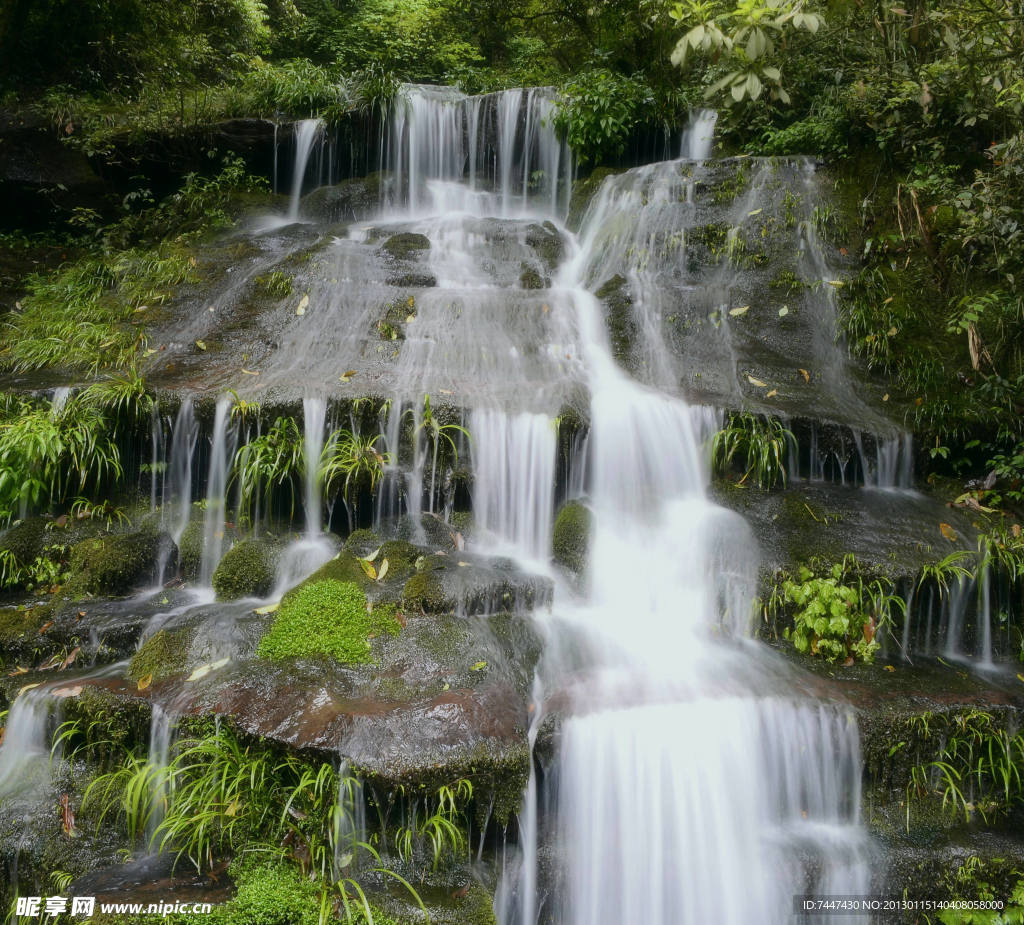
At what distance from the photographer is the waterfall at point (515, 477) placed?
5.53 meters

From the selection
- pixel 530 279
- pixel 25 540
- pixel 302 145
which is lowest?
pixel 25 540

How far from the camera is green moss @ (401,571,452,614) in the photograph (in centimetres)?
441

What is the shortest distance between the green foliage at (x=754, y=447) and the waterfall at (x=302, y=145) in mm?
7662

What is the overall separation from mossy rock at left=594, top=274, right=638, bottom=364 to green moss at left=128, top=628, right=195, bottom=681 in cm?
468

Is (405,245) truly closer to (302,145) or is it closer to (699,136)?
(302,145)

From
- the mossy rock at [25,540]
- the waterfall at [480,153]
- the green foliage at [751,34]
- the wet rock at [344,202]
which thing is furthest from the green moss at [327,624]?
the waterfall at [480,153]

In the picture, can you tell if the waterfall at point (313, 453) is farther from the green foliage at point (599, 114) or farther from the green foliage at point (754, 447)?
the green foliage at point (599, 114)

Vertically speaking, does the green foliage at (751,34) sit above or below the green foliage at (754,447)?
above

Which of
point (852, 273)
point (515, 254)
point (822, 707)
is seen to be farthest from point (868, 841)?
point (515, 254)

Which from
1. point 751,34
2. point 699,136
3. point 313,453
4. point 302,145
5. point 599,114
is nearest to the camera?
point 751,34

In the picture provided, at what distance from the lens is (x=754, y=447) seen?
567cm

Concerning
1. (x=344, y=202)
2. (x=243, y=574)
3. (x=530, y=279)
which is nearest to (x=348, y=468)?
(x=243, y=574)

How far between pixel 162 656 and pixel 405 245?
5999mm

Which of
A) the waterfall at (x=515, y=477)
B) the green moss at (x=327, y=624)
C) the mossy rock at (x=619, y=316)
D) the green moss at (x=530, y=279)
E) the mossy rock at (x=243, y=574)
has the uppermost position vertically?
the green moss at (x=530, y=279)
